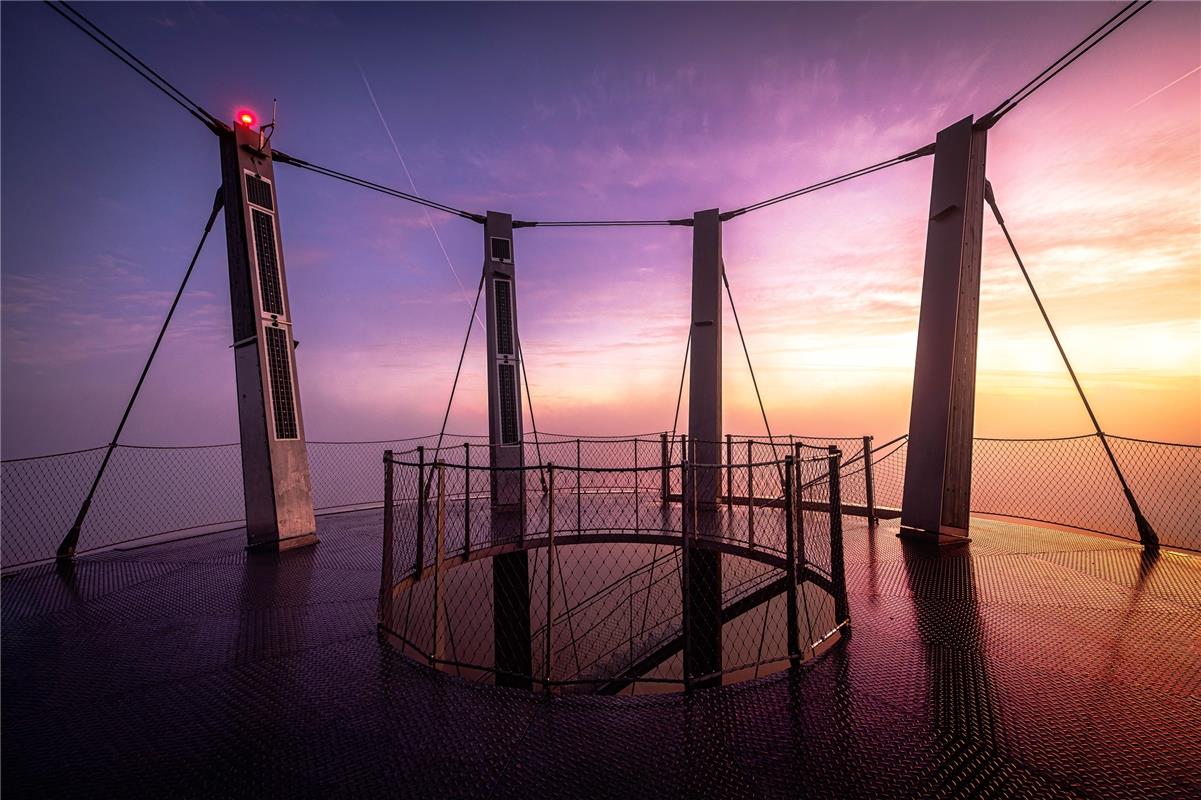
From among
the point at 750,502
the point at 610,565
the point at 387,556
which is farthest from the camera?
the point at 610,565

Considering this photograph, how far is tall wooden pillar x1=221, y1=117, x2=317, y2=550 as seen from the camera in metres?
6.29

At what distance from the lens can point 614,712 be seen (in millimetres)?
2605

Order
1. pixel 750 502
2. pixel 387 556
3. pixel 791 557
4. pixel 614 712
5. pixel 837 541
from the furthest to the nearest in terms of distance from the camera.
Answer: pixel 750 502 < pixel 387 556 < pixel 837 541 < pixel 791 557 < pixel 614 712

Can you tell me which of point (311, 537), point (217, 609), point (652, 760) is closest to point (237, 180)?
point (311, 537)

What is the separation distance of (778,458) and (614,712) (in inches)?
178

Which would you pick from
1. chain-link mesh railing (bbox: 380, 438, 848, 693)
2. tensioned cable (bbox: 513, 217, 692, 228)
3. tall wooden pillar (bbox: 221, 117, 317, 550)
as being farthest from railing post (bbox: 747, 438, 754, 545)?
tall wooden pillar (bbox: 221, 117, 317, 550)

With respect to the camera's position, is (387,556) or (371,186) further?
(371,186)

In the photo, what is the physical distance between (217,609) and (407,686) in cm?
249

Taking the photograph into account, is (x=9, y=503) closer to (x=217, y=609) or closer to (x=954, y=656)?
(x=217, y=609)

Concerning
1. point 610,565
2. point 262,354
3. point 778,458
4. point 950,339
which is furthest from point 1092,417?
point 262,354

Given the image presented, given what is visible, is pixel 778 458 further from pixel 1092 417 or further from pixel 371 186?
pixel 371 186

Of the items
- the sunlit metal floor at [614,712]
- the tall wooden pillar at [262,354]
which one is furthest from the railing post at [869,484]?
the tall wooden pillar at [262,354]

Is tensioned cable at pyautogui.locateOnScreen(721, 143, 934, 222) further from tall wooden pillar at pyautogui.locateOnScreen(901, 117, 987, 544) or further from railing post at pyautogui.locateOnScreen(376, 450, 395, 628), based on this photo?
railing post at pyautogui.locateOnScreen(376, 450, 395, 628)

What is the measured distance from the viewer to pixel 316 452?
317 inches
